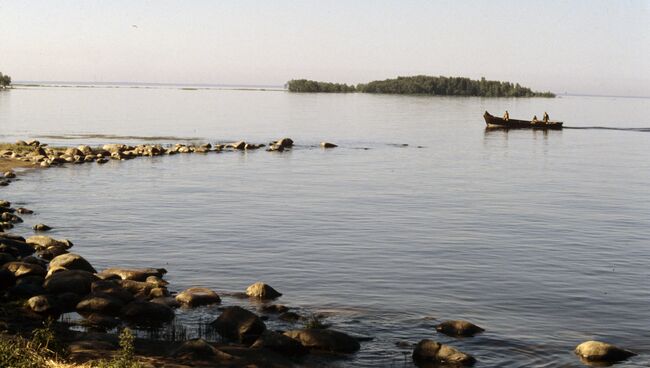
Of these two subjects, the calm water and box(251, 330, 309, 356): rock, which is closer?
box(251, 330, 309, 356): rock

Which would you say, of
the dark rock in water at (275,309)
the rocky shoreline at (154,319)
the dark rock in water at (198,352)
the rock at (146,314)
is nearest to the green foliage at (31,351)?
the rocky shoreline at (154,319)

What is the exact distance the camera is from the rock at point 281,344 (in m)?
18.4

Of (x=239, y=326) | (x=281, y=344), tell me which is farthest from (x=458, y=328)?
(x=239, y=326)

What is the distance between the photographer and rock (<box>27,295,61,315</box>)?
2098 centimetres

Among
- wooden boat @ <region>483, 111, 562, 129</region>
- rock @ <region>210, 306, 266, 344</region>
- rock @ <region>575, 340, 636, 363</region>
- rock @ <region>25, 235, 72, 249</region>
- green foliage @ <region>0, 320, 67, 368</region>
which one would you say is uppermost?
wooden boat @ <region>483, 111, 562, 129</region>

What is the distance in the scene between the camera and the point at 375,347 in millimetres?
19438

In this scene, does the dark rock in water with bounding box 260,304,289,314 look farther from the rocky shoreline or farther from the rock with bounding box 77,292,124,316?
the rock with bounding box 77,292,124,316

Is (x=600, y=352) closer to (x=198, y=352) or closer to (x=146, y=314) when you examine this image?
(x=198, y=352)

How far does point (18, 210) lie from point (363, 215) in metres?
16.7

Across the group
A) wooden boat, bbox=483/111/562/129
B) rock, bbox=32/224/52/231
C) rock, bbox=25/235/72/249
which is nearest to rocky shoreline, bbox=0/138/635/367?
rock, bbox=25/235/72/249

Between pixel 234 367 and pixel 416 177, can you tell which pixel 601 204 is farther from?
pixel 234 367

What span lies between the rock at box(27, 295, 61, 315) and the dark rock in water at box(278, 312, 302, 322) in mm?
6095

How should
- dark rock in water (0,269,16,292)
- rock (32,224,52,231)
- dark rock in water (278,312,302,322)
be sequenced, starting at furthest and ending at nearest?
rock (32,224,52,231) → dark rock in water (0,269,16,292) → dark rock in water (278,312,302,322)

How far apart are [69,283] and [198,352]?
7409 millimetres
